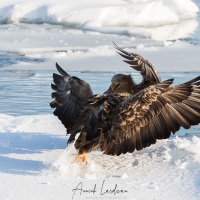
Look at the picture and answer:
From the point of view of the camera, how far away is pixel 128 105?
14.4ft

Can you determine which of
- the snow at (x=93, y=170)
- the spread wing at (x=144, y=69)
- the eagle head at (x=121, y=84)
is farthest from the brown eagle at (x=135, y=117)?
the spread wing at (x=144, y=69)

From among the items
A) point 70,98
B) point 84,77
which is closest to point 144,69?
point 70,98

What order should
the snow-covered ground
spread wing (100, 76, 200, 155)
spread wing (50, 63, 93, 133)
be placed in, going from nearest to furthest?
the snow-covered ground, spread wing (100, 76, 200, 155), spread wing (50, 63, 93, 133)

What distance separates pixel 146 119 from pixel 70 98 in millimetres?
1044

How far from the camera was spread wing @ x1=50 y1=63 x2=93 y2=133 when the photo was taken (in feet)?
17.1

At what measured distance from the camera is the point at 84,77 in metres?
9.89

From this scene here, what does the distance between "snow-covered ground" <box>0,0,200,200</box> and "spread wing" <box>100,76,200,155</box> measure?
198 millimetres

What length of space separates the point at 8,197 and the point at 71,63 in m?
7.50

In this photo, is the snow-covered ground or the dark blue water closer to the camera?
the snow-covered ground

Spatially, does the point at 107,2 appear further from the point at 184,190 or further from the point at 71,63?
the point at 184,190
